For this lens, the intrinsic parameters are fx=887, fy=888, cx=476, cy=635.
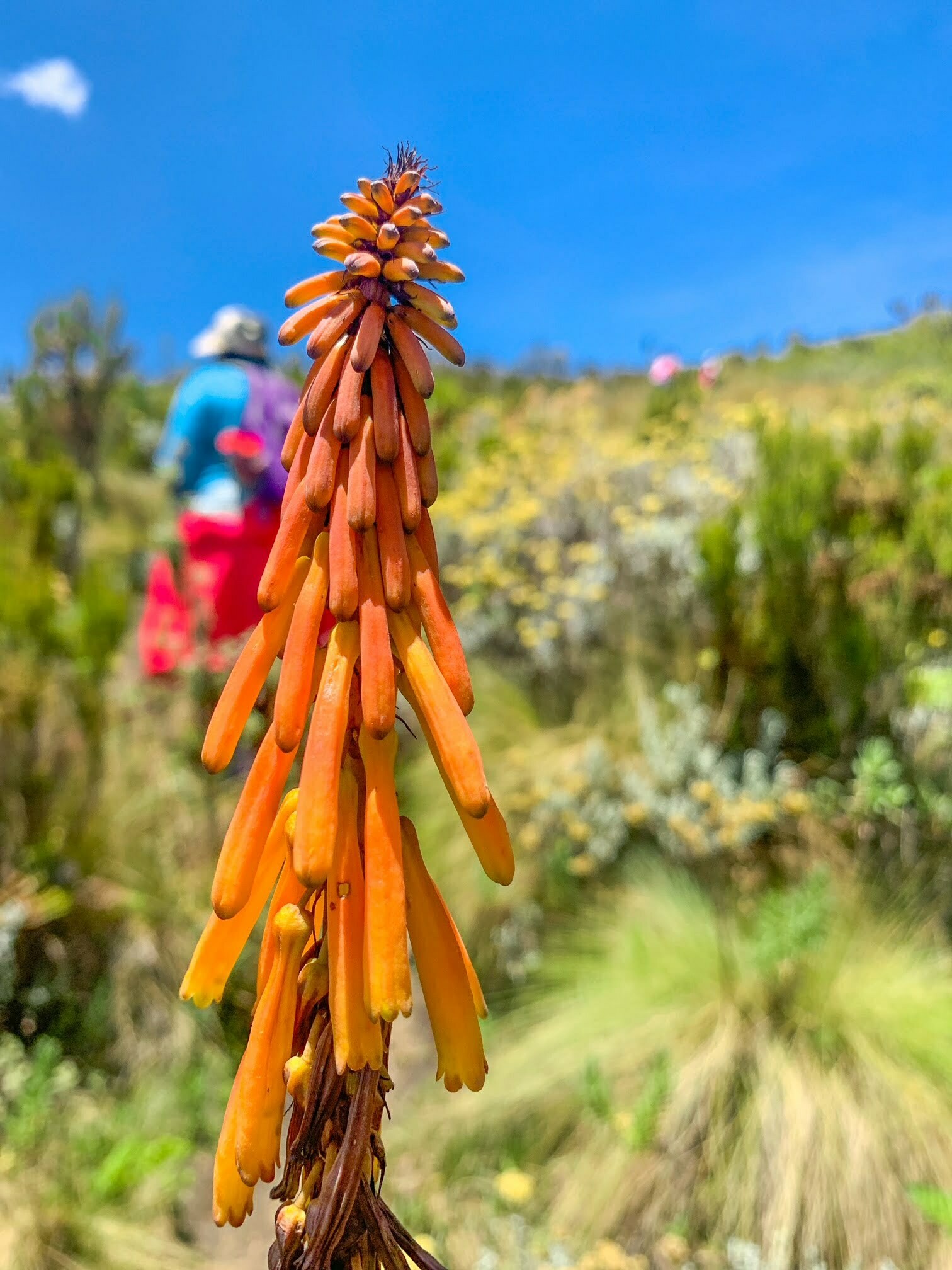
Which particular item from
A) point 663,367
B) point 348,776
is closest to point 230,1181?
point 348,776

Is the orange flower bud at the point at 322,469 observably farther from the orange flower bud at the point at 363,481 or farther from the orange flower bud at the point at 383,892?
the orange flower bud at the point at 383,892

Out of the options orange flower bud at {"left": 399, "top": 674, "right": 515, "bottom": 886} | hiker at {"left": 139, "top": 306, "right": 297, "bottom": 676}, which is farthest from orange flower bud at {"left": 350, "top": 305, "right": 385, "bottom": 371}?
hiker at {"left": 139, "top": 306, "right": 297, "bottom": 676}

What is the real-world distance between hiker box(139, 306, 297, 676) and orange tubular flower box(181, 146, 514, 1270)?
3098 millimetres

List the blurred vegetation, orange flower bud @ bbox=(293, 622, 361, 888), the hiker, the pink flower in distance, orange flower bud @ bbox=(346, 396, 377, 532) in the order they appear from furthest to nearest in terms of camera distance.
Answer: the pink flower in distance → the hiker → the blurred vegetation → orange flower bud @ bbox=(346, 396, 377, 532) → orange flower bud @ bbox=(293, 622, 361, 888)

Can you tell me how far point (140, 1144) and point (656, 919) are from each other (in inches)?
88.2

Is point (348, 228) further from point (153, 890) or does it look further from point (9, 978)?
point (153, 890)

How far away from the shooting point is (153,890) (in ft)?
12.9

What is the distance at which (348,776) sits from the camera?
92 cm

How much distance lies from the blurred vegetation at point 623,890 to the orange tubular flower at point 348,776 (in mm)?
1647

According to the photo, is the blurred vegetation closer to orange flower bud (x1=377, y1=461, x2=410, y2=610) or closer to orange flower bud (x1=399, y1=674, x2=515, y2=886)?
orange flower bud (x1=399, y1=674, x2=515, y2=886)

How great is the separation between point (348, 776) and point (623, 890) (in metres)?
3.63

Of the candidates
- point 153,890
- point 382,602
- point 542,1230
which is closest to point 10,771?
point 153,890

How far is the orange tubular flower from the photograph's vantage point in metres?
0.84

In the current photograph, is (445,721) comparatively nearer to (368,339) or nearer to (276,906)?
(276,906)
